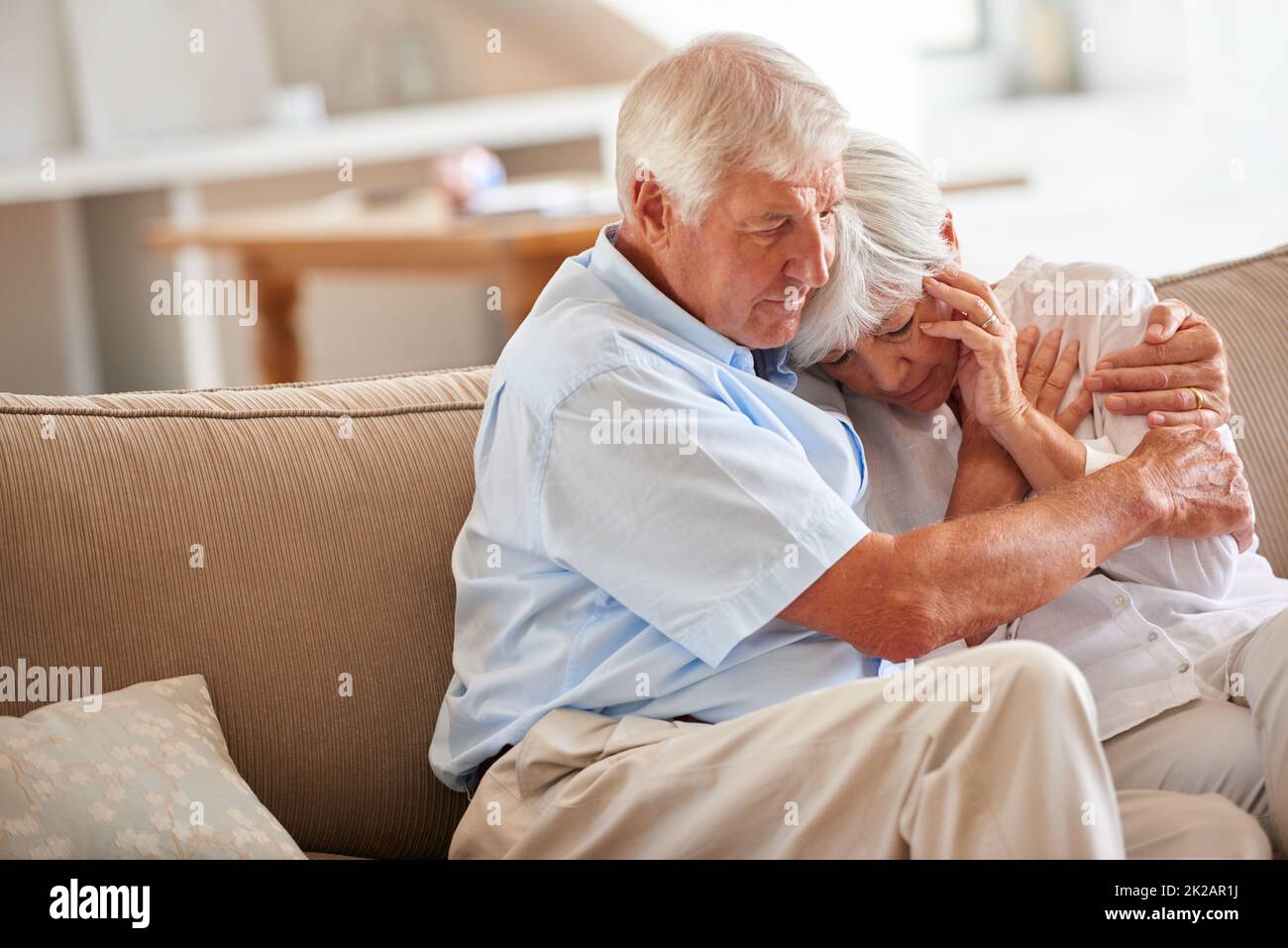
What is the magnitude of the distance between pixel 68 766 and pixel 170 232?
3.24 m

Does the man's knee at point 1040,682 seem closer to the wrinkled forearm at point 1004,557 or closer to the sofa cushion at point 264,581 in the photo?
the wrinkled forearm at point 1004,557

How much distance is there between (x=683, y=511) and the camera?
1.32 metres

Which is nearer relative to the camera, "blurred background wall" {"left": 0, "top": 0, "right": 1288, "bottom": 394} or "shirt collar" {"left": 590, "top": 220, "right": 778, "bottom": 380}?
"shirt collar" {"left": 590, "top": 220, "right": 778, "bottom": 380}

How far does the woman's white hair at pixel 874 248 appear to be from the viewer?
1528mm

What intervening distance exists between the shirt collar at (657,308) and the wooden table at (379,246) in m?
2.09

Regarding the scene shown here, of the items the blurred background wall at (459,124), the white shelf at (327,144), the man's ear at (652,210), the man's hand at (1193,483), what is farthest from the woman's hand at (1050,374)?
the white shelf at (327,144)

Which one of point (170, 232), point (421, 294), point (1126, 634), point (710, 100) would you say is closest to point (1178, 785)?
point (1126, 634)

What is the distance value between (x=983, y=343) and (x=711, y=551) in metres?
0.46

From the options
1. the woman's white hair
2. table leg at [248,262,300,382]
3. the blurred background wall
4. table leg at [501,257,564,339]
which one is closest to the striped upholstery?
the woman's white hair

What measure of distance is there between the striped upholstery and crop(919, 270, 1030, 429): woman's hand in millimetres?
408

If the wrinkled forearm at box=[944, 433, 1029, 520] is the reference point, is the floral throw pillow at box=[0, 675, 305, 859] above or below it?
below

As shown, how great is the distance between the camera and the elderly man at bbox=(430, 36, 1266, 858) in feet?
4.00

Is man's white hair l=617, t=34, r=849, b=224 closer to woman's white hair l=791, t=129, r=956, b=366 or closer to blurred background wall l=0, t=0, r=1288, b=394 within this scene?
woman's white hair l=791, t=129, r=956, b=366

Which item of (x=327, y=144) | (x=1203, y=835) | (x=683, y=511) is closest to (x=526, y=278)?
(x=327, y=144)
